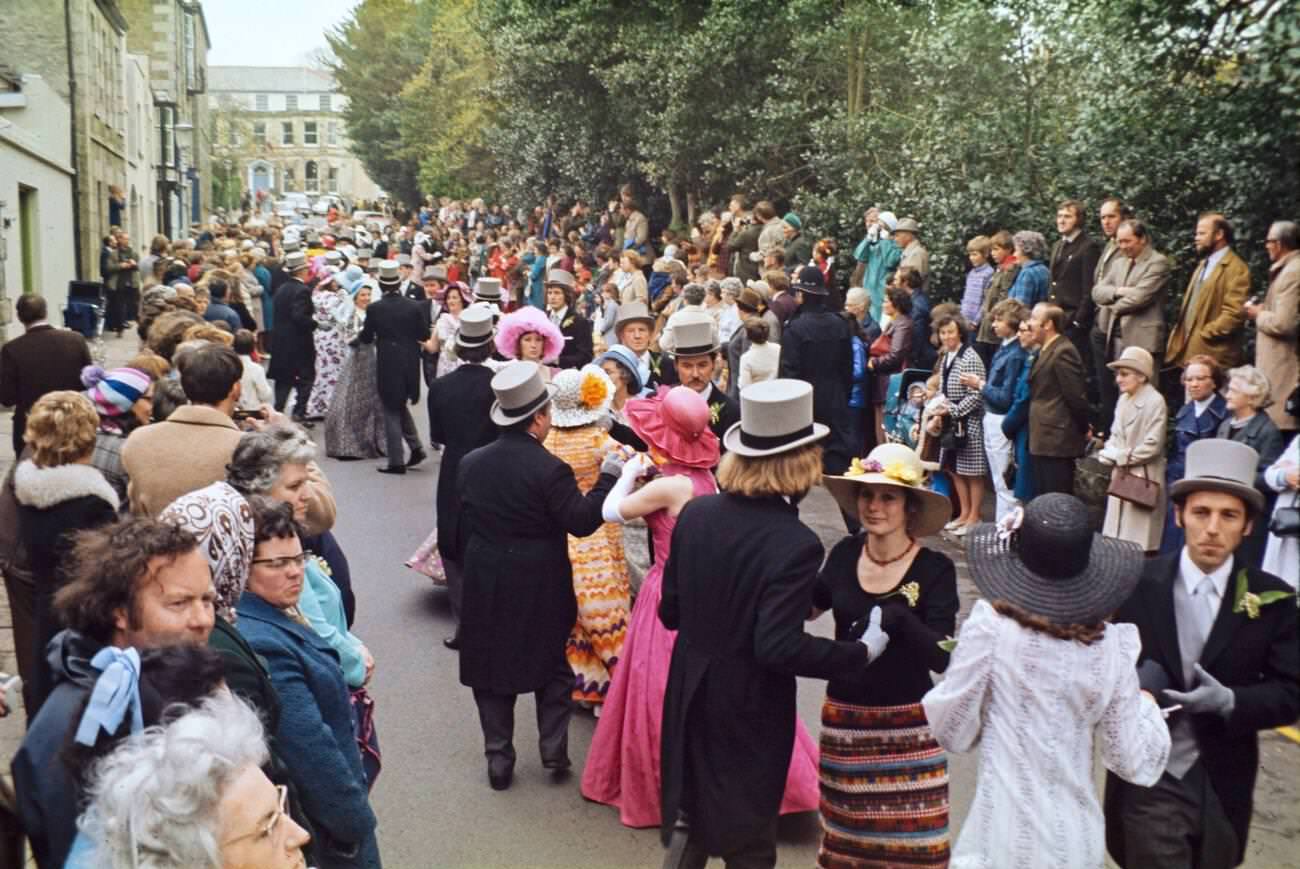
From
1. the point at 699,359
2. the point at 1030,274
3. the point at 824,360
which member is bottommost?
the point at 824,360

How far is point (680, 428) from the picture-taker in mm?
6051

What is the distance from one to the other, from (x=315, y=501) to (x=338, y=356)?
11.4 m

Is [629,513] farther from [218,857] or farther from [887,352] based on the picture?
[887,352]

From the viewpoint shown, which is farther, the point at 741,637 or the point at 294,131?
the point at 294,131

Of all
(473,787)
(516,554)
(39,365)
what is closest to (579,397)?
(516,554)

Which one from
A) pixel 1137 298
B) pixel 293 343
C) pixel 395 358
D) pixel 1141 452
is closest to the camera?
pixel 1141 452

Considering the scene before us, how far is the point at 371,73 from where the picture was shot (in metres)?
64.5

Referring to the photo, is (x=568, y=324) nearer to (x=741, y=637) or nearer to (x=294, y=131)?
(x=741, y=637)

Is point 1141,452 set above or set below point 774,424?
below

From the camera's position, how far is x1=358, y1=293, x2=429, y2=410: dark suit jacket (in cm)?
1415

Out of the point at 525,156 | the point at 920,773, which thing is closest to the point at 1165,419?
the point at 920,773

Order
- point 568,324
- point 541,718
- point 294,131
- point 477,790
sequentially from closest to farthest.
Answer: point 477,790 < point 541,718 < point 568,324 < point 294,131

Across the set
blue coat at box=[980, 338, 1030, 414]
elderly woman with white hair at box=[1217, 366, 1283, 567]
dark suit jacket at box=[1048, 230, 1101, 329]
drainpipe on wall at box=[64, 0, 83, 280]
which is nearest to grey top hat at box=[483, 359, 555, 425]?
elderly woman with white hair at box=[1217, 366, 1283, 567]

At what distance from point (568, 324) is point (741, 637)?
9451mm
